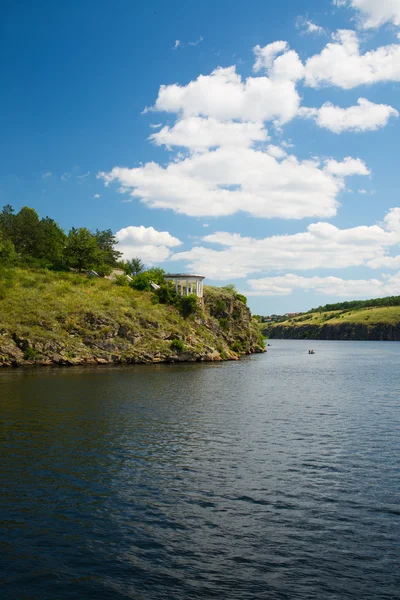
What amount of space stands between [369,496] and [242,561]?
962 cm

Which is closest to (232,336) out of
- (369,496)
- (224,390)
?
(224,390)

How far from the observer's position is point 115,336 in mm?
104062

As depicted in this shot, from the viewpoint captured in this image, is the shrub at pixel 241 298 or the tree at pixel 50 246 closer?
the tree at pixel 50 246

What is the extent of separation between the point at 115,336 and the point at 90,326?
20.1 feet

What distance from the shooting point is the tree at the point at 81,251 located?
5472 inches

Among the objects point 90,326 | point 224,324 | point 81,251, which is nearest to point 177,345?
point 90,326

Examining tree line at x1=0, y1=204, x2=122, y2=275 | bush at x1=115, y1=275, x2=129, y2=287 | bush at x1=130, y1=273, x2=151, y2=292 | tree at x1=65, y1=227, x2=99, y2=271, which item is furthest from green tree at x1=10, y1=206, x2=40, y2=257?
Answer: bush at x1=130, y1=273, x2=151, y2=292

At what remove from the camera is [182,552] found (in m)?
16.9

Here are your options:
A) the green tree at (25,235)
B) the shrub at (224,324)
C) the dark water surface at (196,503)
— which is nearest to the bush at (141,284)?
the shrub at (224,324)

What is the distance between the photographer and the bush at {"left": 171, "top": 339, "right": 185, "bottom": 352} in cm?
10988

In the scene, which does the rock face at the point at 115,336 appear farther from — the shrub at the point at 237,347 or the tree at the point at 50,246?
the tree at the point at 50,246

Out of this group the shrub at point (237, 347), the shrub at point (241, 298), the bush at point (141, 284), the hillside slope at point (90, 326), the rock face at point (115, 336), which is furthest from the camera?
the shrub at point (241, 298)

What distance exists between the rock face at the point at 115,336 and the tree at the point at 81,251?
2363cm

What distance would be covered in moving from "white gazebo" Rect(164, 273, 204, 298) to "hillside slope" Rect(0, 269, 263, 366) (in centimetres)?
931
